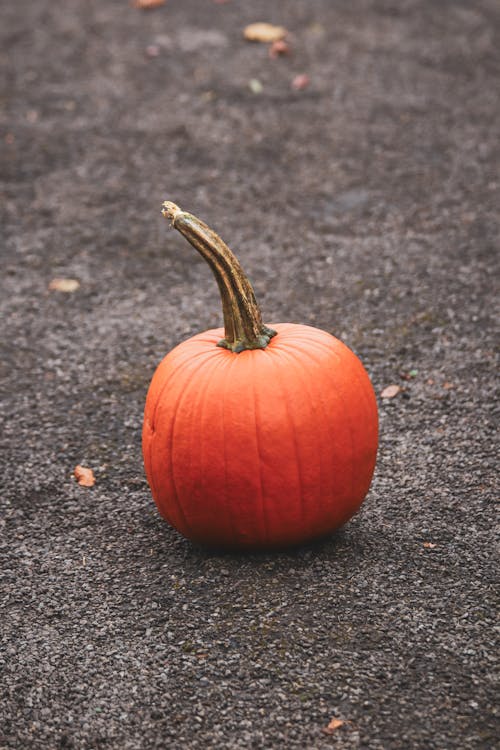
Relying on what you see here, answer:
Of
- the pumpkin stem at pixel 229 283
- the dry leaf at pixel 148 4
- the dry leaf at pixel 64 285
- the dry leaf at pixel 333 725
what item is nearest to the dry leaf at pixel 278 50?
the dry leaf at pixel 148 4

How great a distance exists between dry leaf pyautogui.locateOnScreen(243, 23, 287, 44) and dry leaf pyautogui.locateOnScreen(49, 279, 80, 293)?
13.8 ft

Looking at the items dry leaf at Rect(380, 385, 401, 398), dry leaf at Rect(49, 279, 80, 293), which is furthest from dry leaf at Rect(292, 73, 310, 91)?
dry leaf at Rect(380, 385, 401, 398)

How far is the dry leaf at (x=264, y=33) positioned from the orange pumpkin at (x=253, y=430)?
6.09m

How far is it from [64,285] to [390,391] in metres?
2.18

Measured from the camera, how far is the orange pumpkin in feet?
9.30

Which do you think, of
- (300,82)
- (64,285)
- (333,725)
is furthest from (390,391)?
(300,82)

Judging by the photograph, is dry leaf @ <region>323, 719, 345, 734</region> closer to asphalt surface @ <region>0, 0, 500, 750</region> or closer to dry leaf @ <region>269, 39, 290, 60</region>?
asphalt surface @ <region>0, 0, 500, 750</region>

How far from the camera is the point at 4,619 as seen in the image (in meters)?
2.93

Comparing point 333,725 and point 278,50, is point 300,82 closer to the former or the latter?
point 278,50

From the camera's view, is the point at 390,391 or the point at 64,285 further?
the point at 64,285

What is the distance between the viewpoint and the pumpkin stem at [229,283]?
113 inches

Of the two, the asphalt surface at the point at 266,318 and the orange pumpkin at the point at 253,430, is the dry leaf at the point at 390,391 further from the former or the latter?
the orange pumpkin at the point at 253,430

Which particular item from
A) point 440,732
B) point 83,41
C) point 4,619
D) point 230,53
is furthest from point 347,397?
point 83,41

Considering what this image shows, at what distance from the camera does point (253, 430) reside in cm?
282
